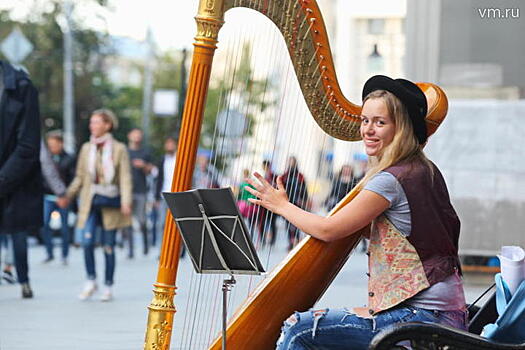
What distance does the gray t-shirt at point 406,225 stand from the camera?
170 inches

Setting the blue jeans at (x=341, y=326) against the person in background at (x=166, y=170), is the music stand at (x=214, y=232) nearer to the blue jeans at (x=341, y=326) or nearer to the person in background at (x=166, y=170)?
the blue jeans at (x=341, y=326)

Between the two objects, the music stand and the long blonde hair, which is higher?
the long blonde hair

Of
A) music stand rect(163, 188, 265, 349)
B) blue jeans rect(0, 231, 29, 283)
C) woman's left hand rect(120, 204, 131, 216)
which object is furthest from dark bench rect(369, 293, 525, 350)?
blue jeans rect(0, 231, 29, 283)

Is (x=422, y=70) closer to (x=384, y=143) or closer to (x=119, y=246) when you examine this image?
(x=384, y=143)

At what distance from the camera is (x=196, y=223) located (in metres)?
4.45

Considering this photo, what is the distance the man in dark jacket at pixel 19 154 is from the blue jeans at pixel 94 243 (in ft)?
2.07

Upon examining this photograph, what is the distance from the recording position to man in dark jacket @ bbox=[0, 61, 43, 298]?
9516mm

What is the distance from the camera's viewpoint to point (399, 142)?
4.44 meters

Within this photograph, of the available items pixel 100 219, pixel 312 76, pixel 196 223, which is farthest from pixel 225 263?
pixel 100 219

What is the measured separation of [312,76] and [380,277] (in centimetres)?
107

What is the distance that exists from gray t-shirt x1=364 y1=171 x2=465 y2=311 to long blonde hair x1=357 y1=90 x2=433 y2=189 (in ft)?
0.31

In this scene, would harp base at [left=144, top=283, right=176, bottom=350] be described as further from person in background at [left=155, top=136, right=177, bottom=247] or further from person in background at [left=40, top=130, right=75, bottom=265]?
person in background at [left=155, top=136, right=177, bottom=247]

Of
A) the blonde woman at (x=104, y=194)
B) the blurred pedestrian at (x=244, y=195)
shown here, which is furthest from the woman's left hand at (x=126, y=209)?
the blurred pedestrian at (x=244, y=195)

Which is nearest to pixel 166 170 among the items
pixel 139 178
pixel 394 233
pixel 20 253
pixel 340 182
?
pixel 139 178
